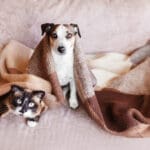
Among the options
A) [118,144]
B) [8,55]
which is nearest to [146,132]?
[118,144]

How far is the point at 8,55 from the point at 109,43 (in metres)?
0.47

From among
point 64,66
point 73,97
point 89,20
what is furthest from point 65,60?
point 89,20

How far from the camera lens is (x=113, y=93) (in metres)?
1.35

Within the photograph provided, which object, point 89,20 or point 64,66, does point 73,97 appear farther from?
point 89,20

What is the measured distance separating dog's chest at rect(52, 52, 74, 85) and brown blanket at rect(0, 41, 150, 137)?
39mm

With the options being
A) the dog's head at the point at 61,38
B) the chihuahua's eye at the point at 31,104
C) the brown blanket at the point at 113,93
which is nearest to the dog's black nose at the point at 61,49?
the dog's head at the point at 61,38

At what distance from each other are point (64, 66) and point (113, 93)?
23 centimetres

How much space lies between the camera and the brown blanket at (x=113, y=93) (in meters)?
1.18

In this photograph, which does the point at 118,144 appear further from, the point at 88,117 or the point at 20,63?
the point at 20,63

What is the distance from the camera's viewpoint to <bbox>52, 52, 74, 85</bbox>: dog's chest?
130cm

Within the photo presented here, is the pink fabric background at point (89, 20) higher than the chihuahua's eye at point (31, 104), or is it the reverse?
the pink fabric background at point (89, 20)

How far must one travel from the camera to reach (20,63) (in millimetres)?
1465

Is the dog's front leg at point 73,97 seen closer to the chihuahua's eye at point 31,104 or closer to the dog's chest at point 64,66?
the dog's chest at point 64,66

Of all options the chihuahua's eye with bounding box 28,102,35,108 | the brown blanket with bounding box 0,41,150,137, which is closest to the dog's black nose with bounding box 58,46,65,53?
the brown blanket with bounding box 0,41,150,137
